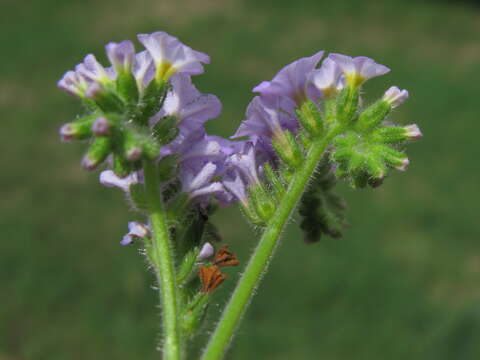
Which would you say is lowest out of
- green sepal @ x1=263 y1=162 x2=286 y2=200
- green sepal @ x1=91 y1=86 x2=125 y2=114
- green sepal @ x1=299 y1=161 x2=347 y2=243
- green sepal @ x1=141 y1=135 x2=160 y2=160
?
green sepal @ x1=299 y1=161 x2=347 y2=243

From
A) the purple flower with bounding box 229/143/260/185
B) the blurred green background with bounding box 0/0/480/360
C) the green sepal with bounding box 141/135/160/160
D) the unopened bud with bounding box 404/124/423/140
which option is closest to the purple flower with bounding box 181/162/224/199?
the purple flower with bounding box 229/143/260/185

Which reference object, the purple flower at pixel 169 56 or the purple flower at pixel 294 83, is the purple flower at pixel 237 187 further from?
the purple flower at pixel 169 56

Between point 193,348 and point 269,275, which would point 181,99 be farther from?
point 269,275

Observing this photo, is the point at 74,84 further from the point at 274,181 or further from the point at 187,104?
the point at 274,181

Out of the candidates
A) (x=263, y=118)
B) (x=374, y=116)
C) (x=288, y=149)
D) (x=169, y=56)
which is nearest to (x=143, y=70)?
(x=169, y=56)

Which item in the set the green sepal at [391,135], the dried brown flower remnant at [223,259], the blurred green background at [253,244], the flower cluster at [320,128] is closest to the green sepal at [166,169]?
the flower cluster at [320,128]

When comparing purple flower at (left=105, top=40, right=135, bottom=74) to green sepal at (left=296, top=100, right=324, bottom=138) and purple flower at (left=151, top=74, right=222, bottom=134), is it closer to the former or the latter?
purple flower at (left=151, top=74, right=222, bottom=134)

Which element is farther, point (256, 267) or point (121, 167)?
point (256, 267)
